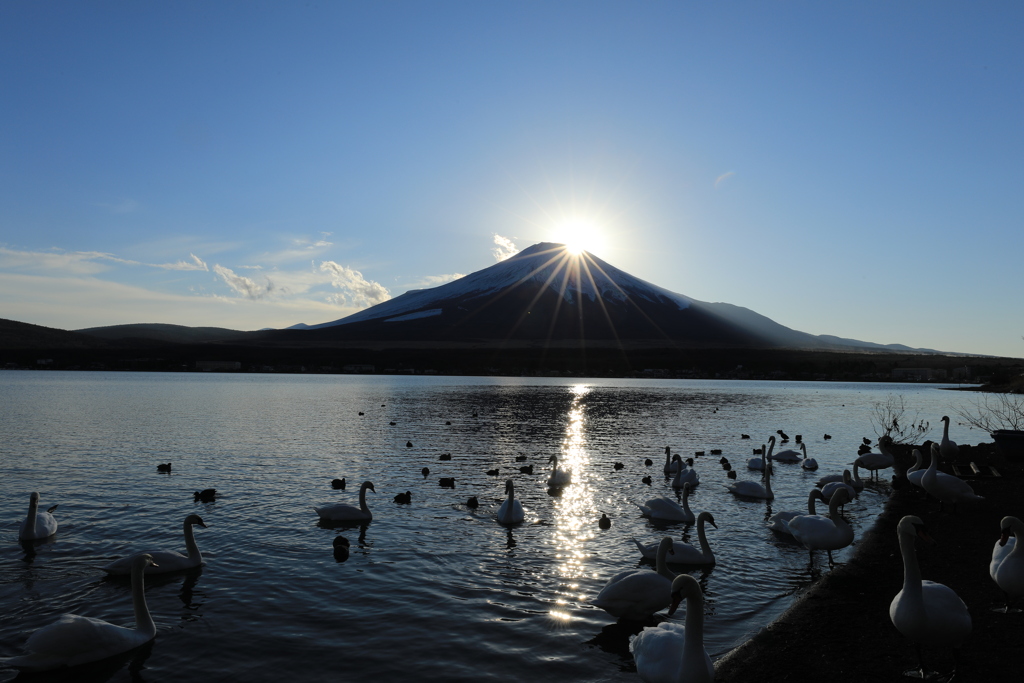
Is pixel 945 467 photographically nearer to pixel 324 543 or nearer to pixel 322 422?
pixel 324 543

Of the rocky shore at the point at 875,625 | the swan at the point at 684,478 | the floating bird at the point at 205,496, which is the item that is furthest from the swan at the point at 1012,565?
the floating bird at the point at 205,496

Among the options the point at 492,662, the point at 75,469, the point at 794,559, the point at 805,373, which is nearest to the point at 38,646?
the point at 492,662

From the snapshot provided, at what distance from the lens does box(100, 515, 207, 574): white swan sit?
11.9m

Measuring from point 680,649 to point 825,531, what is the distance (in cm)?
712

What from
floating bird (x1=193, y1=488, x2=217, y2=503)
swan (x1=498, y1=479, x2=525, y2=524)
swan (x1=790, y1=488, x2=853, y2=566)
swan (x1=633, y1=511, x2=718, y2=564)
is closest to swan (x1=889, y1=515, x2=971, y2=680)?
swan (x1=633, y1=511, x2=718, y2=564)

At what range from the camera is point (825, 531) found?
13047 millimetres

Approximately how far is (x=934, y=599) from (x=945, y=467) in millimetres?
21004

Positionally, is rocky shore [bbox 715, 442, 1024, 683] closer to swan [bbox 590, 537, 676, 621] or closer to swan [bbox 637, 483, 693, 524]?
swan [bbox 590, 537, 676, 621]

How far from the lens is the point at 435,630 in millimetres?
10102

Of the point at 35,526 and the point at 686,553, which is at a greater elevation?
the point at 35,526

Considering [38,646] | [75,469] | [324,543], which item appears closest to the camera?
[38,646]

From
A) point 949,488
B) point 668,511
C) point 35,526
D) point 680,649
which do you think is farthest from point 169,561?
point 949,488

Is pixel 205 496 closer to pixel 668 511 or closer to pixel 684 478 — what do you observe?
pixel 668 511

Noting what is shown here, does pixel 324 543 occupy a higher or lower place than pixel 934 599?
lower
